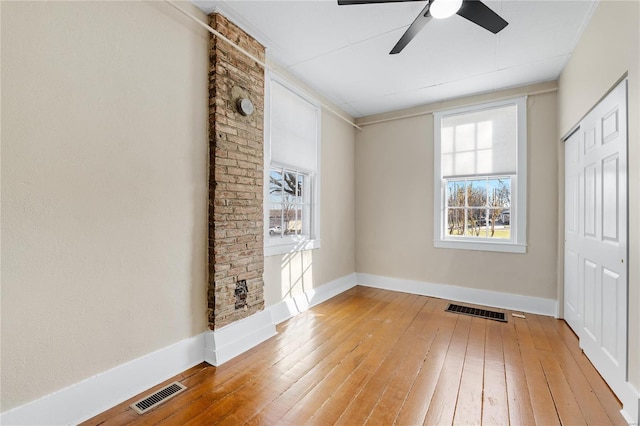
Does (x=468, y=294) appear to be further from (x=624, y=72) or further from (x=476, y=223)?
(x=624, y=72)

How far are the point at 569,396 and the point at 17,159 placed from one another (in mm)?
→ 3775

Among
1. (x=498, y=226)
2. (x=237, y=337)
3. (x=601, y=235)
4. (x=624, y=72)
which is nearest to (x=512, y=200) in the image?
(x=498, y=226)

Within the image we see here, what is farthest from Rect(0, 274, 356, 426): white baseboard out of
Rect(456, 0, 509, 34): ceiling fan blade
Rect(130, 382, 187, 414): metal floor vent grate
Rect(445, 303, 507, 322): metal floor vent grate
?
Rect(456, 0, 509, 34): ceiling fan blade

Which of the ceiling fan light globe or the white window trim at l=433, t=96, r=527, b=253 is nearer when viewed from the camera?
the ceiling fan light globe

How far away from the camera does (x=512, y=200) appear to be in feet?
12.5

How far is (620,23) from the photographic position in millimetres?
1933

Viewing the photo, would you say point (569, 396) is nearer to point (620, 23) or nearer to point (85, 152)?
point (620, 23)

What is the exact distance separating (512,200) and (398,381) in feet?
9.82

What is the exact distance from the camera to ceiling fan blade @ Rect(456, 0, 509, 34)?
1.81 metres

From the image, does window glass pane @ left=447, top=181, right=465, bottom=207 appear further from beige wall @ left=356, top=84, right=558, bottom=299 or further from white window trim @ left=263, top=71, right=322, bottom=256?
white window trim @ left=263, top=71, right=322, bottom=256

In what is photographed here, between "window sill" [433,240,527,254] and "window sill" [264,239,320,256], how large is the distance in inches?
75.3

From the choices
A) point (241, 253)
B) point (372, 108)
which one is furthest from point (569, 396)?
point (372, 108)

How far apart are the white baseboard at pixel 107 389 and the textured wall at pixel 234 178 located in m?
0.31

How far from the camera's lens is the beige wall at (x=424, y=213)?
3.56m
